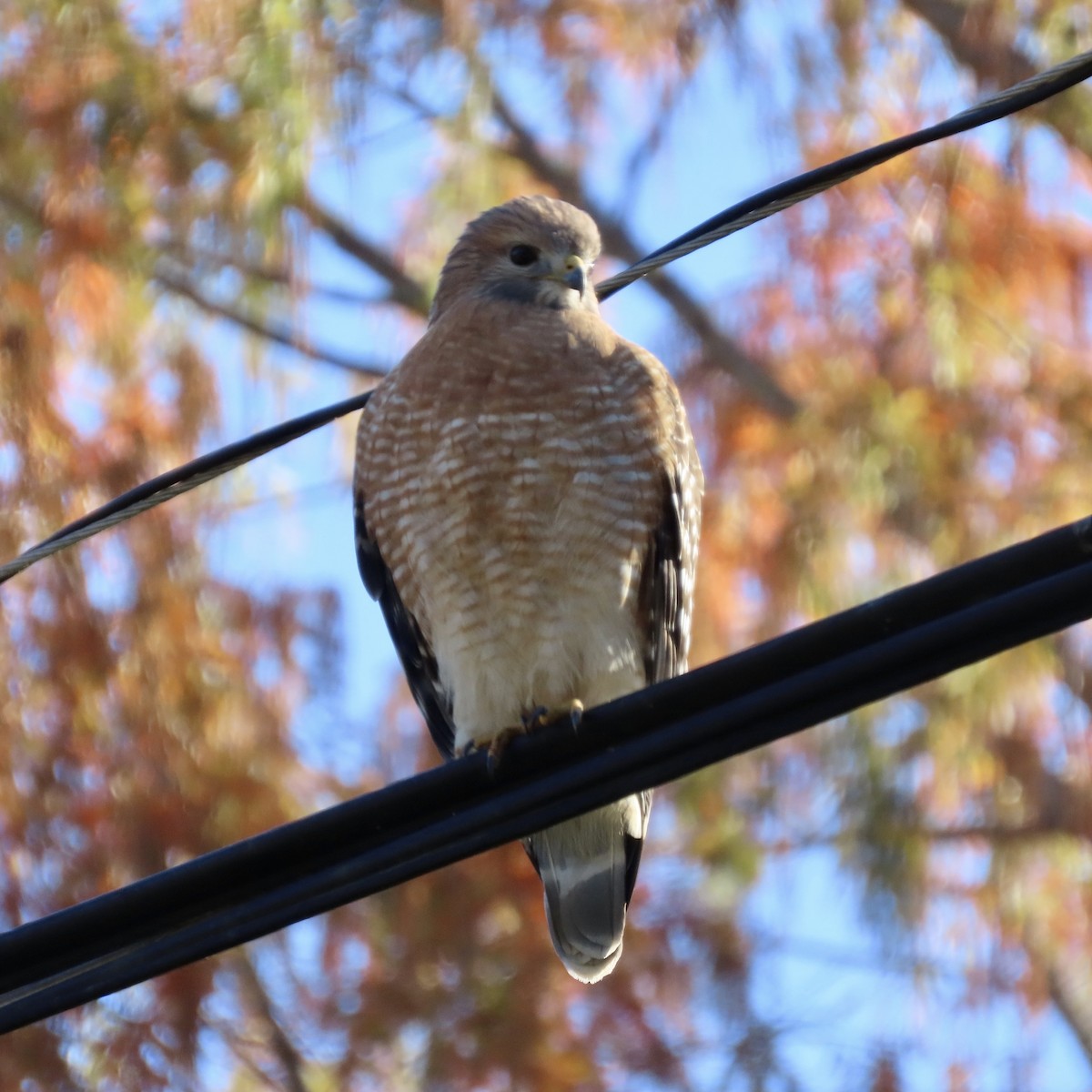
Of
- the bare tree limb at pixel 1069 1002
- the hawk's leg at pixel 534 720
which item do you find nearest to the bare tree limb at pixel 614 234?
the bare tree limb at pixel 1069 1002

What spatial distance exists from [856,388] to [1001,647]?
521 cm

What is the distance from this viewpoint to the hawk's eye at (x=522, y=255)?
512cm

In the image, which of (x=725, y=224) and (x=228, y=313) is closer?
(x=725, y=224)

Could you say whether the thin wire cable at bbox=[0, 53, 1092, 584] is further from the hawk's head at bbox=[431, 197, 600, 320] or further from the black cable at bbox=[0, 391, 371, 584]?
the hawk's head at bbox=[431, 197, 600, 320]

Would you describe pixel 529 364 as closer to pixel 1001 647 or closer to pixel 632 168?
pixel 1001 647

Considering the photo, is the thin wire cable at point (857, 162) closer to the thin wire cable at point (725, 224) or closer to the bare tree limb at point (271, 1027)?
the thin wire cable at point (725, 224)

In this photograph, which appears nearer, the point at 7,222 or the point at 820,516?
the point at 7,222

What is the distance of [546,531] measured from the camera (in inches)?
169

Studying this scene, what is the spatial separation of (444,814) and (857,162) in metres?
1.19

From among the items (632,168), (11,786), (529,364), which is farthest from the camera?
(632,168)

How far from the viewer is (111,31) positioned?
6.90 meters

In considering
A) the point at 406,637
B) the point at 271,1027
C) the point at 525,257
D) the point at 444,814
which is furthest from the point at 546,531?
the point at 271,1027

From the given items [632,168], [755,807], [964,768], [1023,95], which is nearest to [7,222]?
[632,168]

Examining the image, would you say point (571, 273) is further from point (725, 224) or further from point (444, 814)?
point (444, 814)
